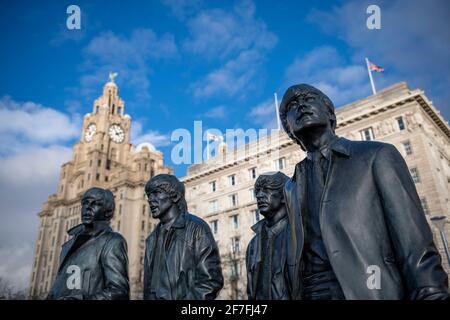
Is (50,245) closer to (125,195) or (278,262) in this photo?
(125,195)

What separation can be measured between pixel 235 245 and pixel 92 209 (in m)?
A: 31.9

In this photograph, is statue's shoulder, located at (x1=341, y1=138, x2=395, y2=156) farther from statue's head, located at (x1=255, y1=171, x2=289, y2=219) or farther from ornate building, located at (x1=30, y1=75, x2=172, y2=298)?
ornate building, located at (x1=30, y1=75, x2=172, y2=298)

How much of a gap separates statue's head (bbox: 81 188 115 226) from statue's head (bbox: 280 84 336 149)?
4.09 meters

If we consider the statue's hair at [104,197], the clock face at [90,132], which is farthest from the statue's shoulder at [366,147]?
the clock face at [90,132]

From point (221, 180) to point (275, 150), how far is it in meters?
8.02

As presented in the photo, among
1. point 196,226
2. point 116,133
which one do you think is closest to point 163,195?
point 196,226

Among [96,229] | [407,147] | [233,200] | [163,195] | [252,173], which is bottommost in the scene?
[96,229]

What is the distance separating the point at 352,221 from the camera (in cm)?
265

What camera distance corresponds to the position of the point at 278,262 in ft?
17.2

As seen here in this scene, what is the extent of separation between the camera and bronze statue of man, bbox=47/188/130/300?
5.33 meters

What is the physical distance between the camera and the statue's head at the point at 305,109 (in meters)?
3.23

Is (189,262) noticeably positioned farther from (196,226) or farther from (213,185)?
(213,185)

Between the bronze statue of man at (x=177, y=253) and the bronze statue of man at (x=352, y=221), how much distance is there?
94.2 inches
